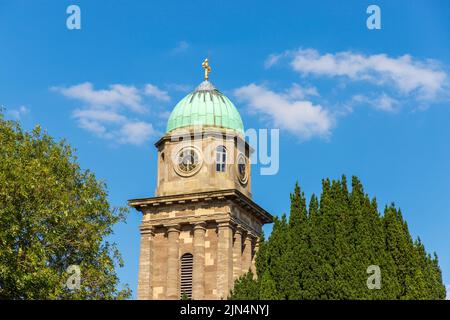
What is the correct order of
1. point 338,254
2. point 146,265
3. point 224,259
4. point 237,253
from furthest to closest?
1. point 146,265
2. point 237,253
3. point 224,259
4. point 338,254

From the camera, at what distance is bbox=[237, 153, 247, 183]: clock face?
54.8m

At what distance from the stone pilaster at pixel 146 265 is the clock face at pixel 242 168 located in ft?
24.4

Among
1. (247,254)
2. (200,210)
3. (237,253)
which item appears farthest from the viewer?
(247,254)

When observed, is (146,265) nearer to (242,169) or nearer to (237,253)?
(237,253)

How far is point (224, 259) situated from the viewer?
5019 centimetres

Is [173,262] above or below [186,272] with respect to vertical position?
above

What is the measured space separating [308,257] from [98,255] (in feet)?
43.0

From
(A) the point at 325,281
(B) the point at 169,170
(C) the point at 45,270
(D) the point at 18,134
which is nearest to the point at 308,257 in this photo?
(A) the point at 325,281

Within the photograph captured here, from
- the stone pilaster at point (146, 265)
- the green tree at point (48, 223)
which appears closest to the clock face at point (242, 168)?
the stone pilaster at point (146, 265)

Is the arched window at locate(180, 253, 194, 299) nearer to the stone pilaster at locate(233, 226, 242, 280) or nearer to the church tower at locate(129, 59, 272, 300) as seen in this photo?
the church tower at locate(129, 59, 272, 300)

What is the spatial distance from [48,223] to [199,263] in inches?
593

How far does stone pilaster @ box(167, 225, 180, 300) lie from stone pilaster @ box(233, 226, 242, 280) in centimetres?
385

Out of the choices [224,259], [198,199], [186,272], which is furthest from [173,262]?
[198,199]

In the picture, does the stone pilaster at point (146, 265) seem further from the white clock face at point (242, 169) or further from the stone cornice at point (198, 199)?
the white clock face at point (242, 169)
